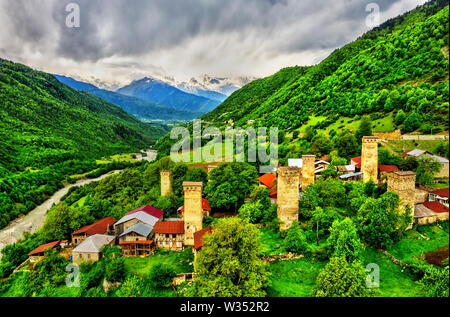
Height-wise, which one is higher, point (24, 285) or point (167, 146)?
point (167, 146)

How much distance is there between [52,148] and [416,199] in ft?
325

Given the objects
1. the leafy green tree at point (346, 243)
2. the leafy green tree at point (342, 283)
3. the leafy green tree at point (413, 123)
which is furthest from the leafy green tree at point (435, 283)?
the leafy green tree at point (413, 123)

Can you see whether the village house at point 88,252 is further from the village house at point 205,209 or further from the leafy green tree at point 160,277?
the village house at point 205,209

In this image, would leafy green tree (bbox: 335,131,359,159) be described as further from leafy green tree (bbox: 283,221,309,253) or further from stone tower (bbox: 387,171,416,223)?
leafy green tree (bbox: 283,221,309,253)

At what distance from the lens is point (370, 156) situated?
28594 mm

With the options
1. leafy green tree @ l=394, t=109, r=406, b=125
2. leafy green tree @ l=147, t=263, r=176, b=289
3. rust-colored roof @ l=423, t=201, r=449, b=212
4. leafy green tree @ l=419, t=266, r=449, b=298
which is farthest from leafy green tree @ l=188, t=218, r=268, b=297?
leafy green tree @ l=394, t=109, r=406, b=125

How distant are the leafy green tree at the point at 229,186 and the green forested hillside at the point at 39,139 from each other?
38337 mm

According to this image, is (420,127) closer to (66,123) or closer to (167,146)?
(167,146)

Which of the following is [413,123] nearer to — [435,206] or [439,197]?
[439,197]

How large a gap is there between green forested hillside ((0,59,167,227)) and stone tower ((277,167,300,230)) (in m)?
47.2

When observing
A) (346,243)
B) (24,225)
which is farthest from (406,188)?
(24,225)

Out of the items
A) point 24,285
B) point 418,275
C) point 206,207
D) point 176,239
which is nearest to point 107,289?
point 176,239

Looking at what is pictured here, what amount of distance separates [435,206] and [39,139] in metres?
105
